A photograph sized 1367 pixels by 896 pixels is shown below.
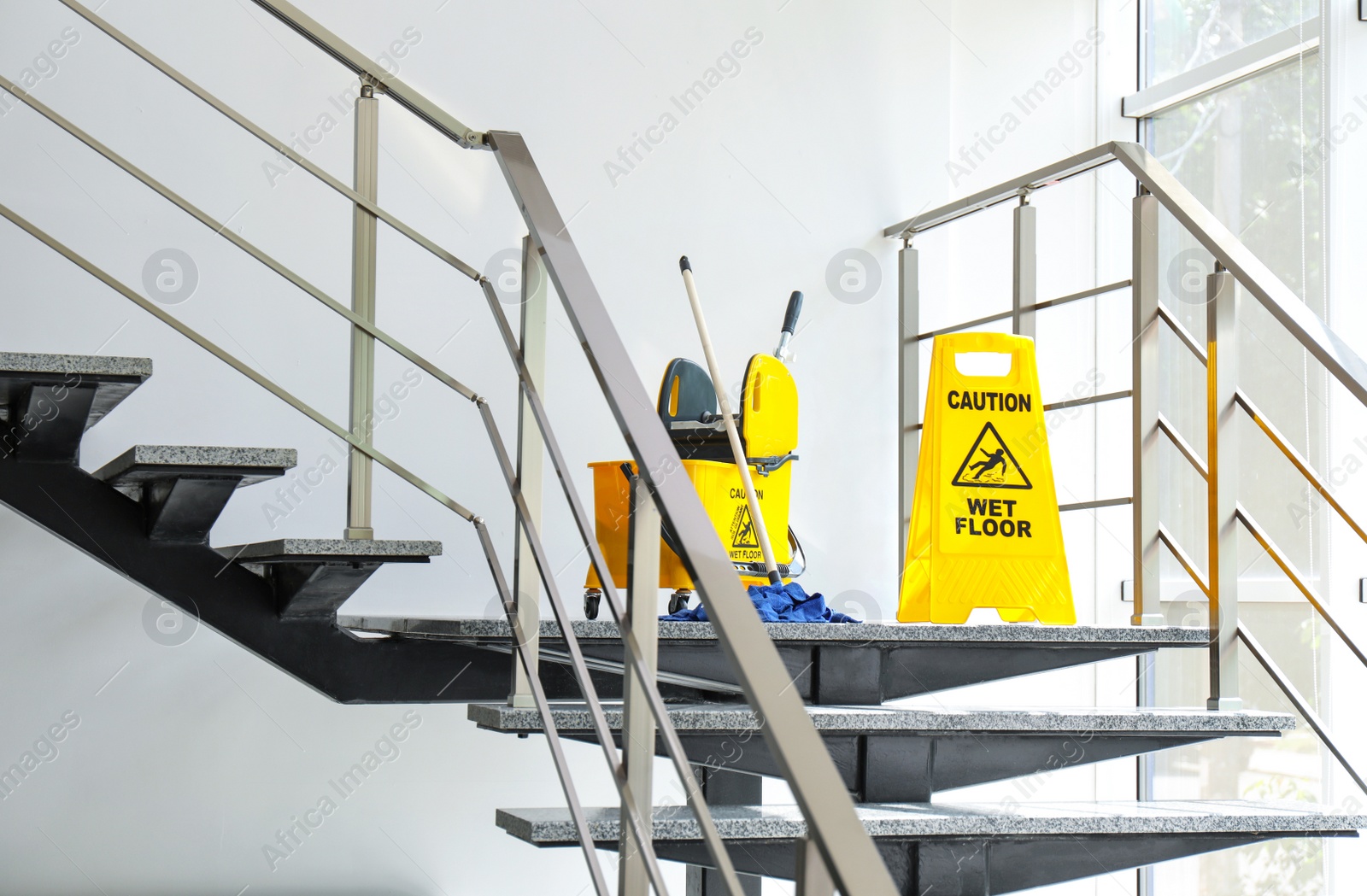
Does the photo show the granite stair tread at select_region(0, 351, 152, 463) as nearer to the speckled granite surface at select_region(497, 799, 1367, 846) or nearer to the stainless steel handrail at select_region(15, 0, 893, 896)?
the stainless steel handrail at select_region(15, 0, 893, 896)

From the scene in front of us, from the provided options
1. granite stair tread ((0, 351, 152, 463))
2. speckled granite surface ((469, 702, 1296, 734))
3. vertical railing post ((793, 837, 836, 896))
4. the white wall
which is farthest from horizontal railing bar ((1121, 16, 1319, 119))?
vertical railing post ((793, 837, 836, 896))

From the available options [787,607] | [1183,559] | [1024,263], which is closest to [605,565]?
[787,607]

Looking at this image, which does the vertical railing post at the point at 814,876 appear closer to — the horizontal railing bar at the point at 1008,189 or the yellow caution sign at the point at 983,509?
the yellow caution sign at the point at 983,509

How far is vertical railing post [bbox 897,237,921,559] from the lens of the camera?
13.3 feet

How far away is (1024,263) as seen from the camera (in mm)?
3496

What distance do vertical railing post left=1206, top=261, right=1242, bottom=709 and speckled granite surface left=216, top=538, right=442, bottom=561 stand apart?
4.80 ft

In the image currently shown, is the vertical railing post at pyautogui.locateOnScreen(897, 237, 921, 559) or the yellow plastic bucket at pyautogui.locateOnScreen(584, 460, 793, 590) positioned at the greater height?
the vertical railing post at pyautogui.locateOnScreen(897, 237, 921, 559)

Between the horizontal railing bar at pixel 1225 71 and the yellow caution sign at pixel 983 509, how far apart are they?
1.85 meters

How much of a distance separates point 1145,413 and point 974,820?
1112mm

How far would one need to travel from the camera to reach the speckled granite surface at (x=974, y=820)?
168cm

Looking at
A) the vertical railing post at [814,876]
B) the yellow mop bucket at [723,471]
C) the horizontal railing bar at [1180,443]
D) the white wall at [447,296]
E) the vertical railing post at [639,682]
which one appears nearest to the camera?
the vertical railing post at [814,876]

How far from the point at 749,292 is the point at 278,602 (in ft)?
7.37

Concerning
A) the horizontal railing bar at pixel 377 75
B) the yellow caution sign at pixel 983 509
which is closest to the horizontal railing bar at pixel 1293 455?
the yellow caution sign at pixel 983 509

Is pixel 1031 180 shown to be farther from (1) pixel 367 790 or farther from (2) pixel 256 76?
(1) pixel 367 790
